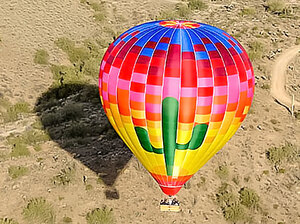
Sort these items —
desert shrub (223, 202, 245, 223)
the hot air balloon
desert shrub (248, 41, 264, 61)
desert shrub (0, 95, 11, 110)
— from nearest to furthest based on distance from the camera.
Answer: the hot air balloon → desert shrub (223, 202, 245, 223) → desert shrub (0, 95, 11, 110) → desert shrub (248, 41, 264, 61)

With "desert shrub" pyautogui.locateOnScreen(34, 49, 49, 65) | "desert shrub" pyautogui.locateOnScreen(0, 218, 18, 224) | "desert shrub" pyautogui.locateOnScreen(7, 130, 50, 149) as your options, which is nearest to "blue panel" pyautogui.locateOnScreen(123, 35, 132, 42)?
"desert shrub" pyautogui.locateOnScreen(0, 218, 18, 224)

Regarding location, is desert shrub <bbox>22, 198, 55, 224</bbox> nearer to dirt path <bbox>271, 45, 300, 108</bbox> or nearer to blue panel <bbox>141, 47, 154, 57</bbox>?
blue panel <bbox>141, 47, 154, 57</bbox>

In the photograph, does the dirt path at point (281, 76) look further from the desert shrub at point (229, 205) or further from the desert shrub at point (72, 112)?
the desert shrub at point (72, 112)

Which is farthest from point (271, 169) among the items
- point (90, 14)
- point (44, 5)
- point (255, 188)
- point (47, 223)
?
point (44, 5)

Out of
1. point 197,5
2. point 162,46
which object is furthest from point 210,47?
point 197,5

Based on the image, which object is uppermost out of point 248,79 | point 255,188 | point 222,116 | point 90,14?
point 248,79

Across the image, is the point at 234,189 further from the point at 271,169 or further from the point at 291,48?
the point at 291,48
